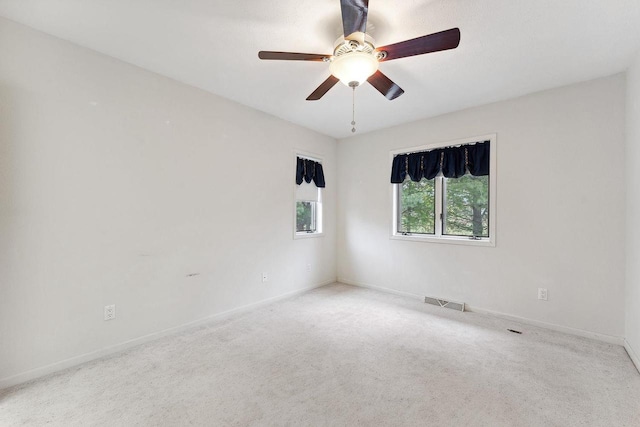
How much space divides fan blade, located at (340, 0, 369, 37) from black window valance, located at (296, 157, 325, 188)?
103 inches

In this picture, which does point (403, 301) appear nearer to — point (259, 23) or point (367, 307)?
point (367, 307)

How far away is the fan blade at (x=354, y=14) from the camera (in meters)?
1.53

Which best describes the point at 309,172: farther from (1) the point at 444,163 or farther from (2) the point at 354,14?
(2) the point at 354,14

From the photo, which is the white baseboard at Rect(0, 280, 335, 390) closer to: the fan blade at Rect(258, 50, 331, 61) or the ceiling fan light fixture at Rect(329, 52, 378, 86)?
the fan blade at Rect(258, 50, 331, 61)

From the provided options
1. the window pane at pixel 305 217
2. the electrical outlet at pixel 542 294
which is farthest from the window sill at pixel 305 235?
the electrical outlet at pixel 542 294

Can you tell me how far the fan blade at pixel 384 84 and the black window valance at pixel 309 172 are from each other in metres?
2.07

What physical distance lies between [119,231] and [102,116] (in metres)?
1.01

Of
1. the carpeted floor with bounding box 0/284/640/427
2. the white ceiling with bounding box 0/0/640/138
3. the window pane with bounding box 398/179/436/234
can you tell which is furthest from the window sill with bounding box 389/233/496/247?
the white ceiling with bounding box 0/0/640/138

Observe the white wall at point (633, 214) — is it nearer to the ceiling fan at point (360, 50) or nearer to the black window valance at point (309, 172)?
the ceiling fan at point (360, 50)

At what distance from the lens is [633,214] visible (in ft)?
7.98

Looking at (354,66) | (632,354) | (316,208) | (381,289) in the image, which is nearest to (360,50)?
(354,66)

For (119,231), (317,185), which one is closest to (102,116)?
(119,231)

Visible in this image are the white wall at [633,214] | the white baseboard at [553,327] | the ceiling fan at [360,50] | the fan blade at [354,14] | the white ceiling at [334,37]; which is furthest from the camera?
the white baseboard at [553,327]

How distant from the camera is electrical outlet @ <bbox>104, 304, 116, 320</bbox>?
96.7 inches
